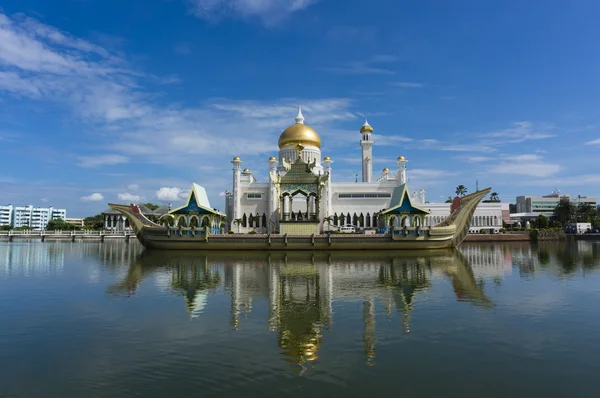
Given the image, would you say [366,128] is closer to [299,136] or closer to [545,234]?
[299,136]

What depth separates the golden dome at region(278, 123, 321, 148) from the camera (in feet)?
191

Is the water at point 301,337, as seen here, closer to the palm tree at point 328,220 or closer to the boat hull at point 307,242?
the boat hull at point 307,242

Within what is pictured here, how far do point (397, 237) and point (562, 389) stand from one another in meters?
26.2

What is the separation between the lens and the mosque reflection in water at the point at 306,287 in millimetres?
9438

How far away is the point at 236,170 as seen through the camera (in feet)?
182

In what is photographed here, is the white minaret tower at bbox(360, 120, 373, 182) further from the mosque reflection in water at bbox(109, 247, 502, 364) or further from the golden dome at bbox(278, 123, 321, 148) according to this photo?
the mosque reflection in water at bbox(109, 247, 502, 364)

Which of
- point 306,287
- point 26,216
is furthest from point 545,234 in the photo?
point 26,216

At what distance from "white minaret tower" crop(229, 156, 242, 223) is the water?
37.1 metres

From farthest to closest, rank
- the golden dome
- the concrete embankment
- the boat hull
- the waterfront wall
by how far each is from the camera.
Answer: the golden dome → the waterfront wall → the concrete embankment → the boat hull

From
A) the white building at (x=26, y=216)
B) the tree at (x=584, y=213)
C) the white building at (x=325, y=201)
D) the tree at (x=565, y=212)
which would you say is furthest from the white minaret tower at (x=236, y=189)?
the white building at (x=26, y=216)

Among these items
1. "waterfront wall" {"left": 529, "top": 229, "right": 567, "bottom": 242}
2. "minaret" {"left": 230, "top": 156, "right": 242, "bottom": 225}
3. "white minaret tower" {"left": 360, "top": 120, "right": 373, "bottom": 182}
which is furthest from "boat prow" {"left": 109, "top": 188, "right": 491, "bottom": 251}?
"white minaret tower" {"left": 360, "top": 120, "right": 373, "bottom": 182}

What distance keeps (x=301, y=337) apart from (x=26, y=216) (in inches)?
5859

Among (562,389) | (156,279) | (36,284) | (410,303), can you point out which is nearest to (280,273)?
(156,279)

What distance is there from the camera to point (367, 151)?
6125cm
